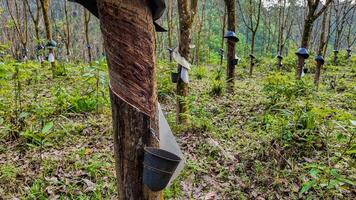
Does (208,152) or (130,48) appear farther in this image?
(208,152)

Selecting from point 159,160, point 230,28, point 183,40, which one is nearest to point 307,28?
point 230,28

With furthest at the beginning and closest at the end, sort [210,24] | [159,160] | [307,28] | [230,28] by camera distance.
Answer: [210,24], [230,28], [307,28], [159,160]

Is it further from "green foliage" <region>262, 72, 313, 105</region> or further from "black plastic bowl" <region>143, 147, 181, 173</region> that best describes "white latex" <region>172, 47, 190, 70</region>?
"black plastic bowl" <region>143, 147, 181, 173</region>

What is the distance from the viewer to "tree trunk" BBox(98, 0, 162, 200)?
1.50m

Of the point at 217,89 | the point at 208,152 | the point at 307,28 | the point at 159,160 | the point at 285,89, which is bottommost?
the point at 208,152

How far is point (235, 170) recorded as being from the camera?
3664 millimetres

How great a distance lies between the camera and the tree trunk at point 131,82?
1.50 m

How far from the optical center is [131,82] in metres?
1.56

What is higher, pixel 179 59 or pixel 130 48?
pixel 130 48

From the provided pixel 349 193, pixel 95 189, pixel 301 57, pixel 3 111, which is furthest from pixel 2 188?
pixel 301 57

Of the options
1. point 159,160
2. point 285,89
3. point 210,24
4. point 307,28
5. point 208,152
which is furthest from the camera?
point 210,24

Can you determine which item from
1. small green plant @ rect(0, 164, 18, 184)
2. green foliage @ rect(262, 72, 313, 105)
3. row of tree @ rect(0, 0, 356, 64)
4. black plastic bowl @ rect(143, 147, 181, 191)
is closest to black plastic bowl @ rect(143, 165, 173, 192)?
black plastic bowl @ rect(143, 147, 181, 191)

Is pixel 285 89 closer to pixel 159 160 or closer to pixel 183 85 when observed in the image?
pixel 183 85

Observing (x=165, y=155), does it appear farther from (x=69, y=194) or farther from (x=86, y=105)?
(x=86, y=105)
